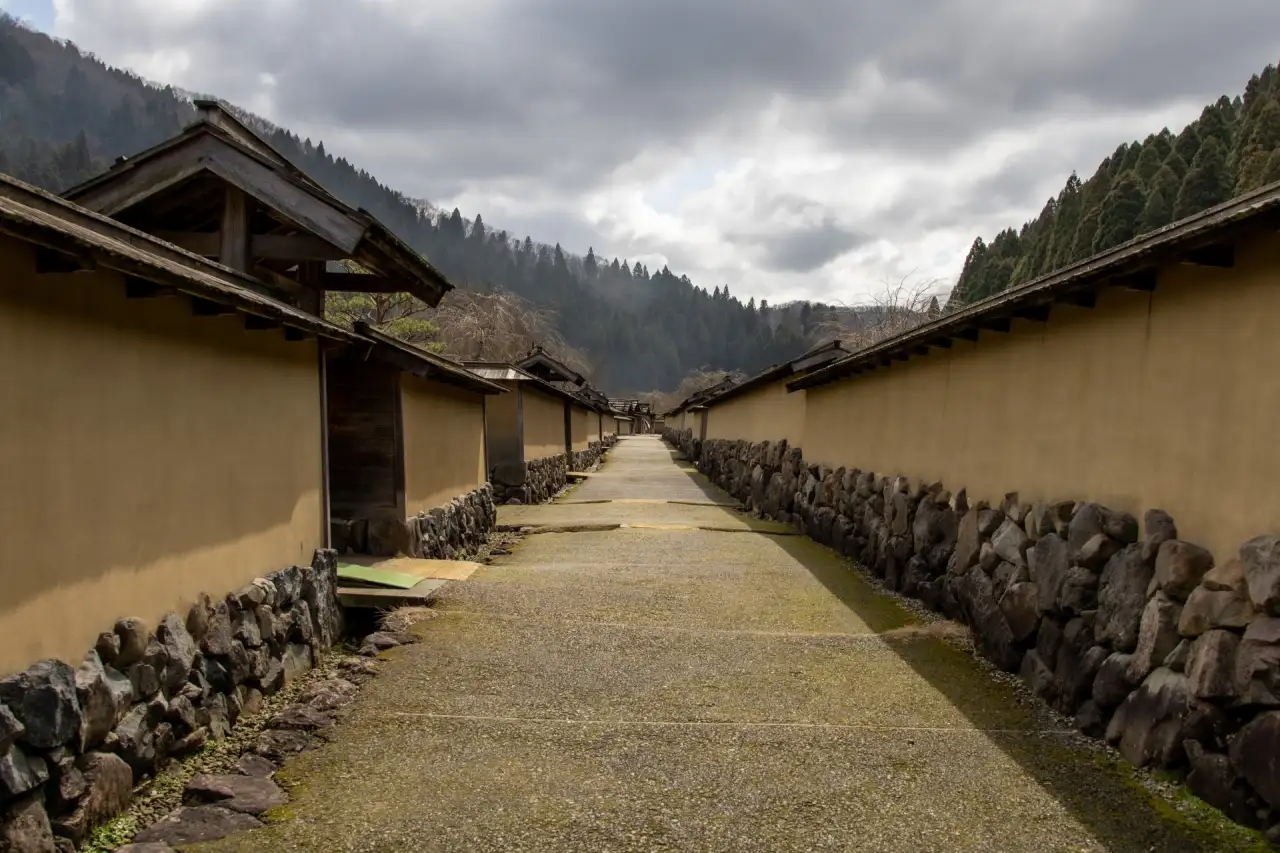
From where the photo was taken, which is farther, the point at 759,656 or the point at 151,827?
the point at 759,656

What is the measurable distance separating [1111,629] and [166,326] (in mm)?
5871

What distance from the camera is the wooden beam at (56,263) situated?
3707 mm

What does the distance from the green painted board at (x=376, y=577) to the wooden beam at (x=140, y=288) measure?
4.35 meters

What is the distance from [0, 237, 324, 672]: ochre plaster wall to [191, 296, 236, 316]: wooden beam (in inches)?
2.7

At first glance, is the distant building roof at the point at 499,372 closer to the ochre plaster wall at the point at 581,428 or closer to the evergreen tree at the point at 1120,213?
the ochre plaster wall at the point at 581,428

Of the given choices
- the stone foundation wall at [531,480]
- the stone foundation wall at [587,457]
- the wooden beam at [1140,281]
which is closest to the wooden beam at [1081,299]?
the wooden beam at [1140,281]

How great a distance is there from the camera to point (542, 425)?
81.0 feet

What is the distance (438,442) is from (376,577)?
3.82 metres

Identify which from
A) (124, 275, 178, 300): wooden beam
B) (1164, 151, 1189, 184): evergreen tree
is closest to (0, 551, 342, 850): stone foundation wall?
(124, 275, 178, 300): wooden beam

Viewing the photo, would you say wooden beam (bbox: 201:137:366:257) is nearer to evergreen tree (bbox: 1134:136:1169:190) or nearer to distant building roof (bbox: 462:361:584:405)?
distant building roof (bbox: 462:361:584:405)

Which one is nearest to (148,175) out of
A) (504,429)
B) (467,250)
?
(504,429)

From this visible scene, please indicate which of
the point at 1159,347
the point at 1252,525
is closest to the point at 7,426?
the point at 1252,525

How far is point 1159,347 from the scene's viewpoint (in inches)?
211

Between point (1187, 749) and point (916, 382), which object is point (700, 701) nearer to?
point (1187, 749)
